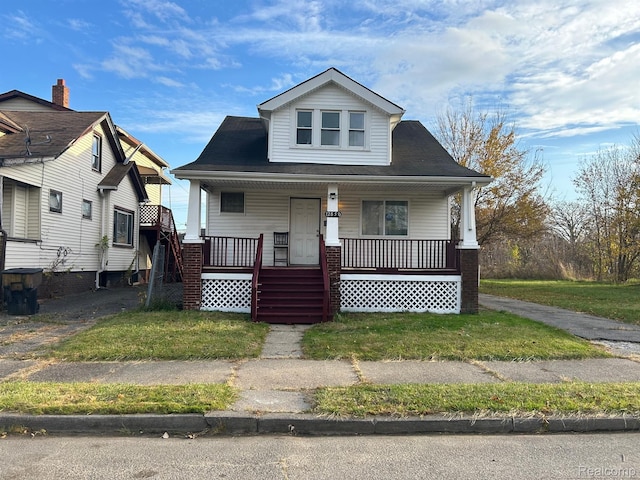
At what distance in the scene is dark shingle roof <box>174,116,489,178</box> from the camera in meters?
12.0

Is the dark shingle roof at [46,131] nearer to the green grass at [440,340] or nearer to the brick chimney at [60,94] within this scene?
the brick chimney at [60,94]

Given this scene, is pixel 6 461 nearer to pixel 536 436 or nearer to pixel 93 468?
pixel 93 468

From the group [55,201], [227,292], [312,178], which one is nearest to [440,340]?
[312,178]

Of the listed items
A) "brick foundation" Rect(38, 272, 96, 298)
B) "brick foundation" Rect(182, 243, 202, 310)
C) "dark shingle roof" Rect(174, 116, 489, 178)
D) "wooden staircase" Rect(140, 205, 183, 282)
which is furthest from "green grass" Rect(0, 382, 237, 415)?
"wooden staircase" Rect(140, 205, 183, 282)

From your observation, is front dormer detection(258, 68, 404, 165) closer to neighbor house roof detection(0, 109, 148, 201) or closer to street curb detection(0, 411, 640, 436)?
neighbor house roof detection(0, 109, 148, 201)

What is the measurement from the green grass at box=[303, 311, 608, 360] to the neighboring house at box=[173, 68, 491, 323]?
125 cm

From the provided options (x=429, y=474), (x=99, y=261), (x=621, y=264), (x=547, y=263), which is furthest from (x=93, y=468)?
(x=547, y=263)

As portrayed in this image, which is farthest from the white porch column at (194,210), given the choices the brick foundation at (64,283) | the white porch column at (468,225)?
the white porch column at (468,225)

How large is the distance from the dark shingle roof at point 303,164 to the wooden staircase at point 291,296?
2649mm

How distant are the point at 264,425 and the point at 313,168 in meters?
8.82

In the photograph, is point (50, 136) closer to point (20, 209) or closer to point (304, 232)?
point (20, 209)

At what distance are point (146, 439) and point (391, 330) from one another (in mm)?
5753

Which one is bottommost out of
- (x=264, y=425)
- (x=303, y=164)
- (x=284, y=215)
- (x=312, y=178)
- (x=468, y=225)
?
(x=264, y=425)

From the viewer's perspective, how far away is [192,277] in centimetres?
1143
